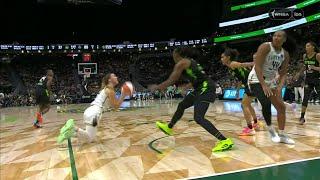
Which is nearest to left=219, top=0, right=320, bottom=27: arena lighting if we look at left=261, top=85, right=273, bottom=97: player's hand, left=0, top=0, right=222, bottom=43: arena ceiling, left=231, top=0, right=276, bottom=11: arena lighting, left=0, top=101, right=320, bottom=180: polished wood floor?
left=231, top=0, right=276, bottom=11: arena lighting

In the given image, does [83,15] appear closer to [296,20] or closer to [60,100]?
[60,100]

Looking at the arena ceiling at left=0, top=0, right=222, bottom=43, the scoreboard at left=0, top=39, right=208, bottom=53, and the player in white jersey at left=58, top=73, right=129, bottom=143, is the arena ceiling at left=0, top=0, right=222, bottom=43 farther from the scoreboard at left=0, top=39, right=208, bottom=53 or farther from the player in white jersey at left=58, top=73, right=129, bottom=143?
the player in white jersey at left=58, top=73, right=129, bottom=143

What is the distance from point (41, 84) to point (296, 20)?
951 inches

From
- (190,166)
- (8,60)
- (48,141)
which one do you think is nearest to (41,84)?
(48,141)

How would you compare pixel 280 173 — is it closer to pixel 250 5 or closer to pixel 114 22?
pixel 250 5

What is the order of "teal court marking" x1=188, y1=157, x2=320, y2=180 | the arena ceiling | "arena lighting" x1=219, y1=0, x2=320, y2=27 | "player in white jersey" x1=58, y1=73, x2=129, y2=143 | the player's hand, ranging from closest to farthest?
1. "teal court marking" x1=188, y1=157, x2=320, y2=180
2. the player's hand
3. "player in white jersey" x1=58, y1=73, x2=129, y2=143
4. "arena lighting" x1=219, y1=0, x2=320, y2=27
5. the arena ceiling

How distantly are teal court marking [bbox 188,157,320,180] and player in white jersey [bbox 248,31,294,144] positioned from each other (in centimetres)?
148

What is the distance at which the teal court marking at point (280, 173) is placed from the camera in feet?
12.2

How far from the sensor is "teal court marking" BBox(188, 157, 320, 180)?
12.2ft

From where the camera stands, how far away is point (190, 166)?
4535mm

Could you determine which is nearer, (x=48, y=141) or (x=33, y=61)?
(x=48, y=141)

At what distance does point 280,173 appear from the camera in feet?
12.7

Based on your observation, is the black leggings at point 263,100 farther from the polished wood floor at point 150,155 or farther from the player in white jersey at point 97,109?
the player in white jersey at point 97,109

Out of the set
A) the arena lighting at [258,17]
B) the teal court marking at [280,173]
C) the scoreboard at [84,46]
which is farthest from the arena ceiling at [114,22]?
the teal court marking at [280,173]
